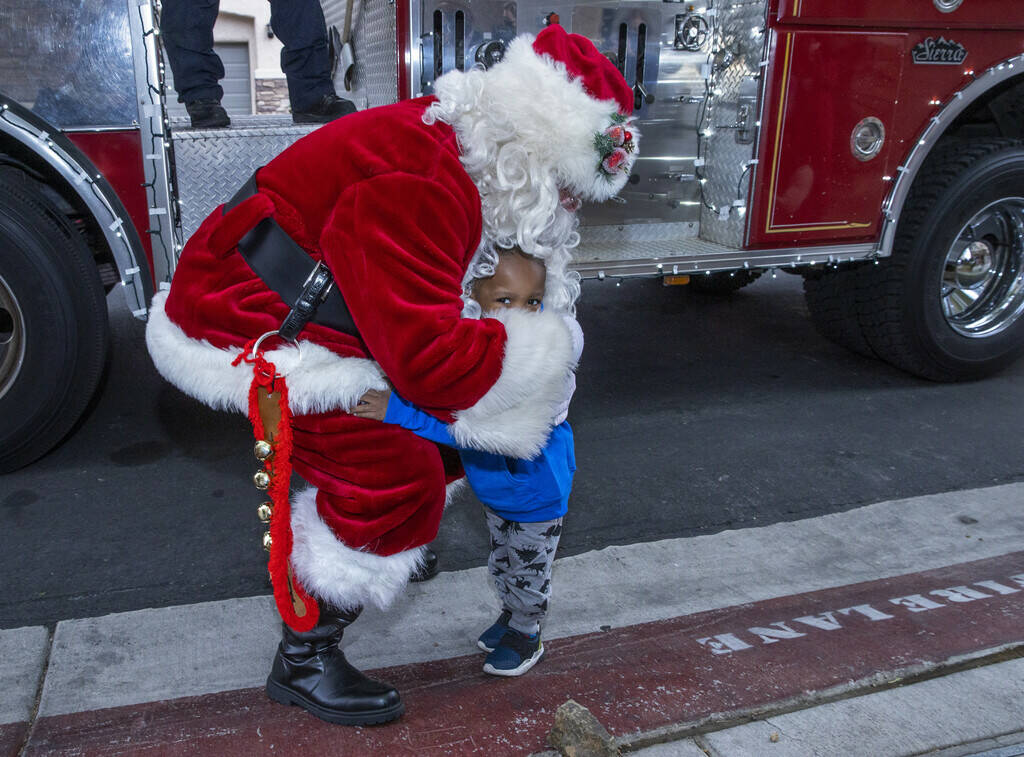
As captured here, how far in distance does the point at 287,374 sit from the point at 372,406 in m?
0.19

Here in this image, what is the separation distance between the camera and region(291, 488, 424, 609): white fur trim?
192cm

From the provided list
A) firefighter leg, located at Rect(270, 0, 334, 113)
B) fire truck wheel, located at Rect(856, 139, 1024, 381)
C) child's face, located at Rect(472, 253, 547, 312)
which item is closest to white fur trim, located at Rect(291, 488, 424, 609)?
child's face, located at Rect(472, 253, 547, 312)

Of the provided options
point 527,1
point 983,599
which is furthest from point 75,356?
point 983,599

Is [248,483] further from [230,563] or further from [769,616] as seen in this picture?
[769,616]

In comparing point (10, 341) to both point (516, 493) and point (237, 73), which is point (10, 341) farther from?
point (237, 73)

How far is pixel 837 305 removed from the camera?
4762 mm

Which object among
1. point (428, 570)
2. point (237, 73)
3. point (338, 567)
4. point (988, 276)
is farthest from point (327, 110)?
point (237, 73)

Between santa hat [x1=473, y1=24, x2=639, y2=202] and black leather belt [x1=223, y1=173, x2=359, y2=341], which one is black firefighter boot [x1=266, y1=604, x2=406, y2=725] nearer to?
black leather belt [x1=223, y1=173, x2=359, y2=341]

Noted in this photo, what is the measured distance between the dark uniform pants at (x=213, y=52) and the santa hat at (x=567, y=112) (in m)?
2.26

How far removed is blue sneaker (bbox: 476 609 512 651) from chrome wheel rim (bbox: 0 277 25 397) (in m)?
1.98

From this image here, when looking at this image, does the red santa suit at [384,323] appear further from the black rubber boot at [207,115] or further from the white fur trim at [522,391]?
the black rubber boot at [207,115]

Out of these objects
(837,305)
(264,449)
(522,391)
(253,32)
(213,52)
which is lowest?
(837,305)

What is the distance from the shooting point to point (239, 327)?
180 cm

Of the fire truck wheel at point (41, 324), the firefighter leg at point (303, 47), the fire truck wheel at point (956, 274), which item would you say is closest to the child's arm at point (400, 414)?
the fire truck wheel at point (41, 324)
